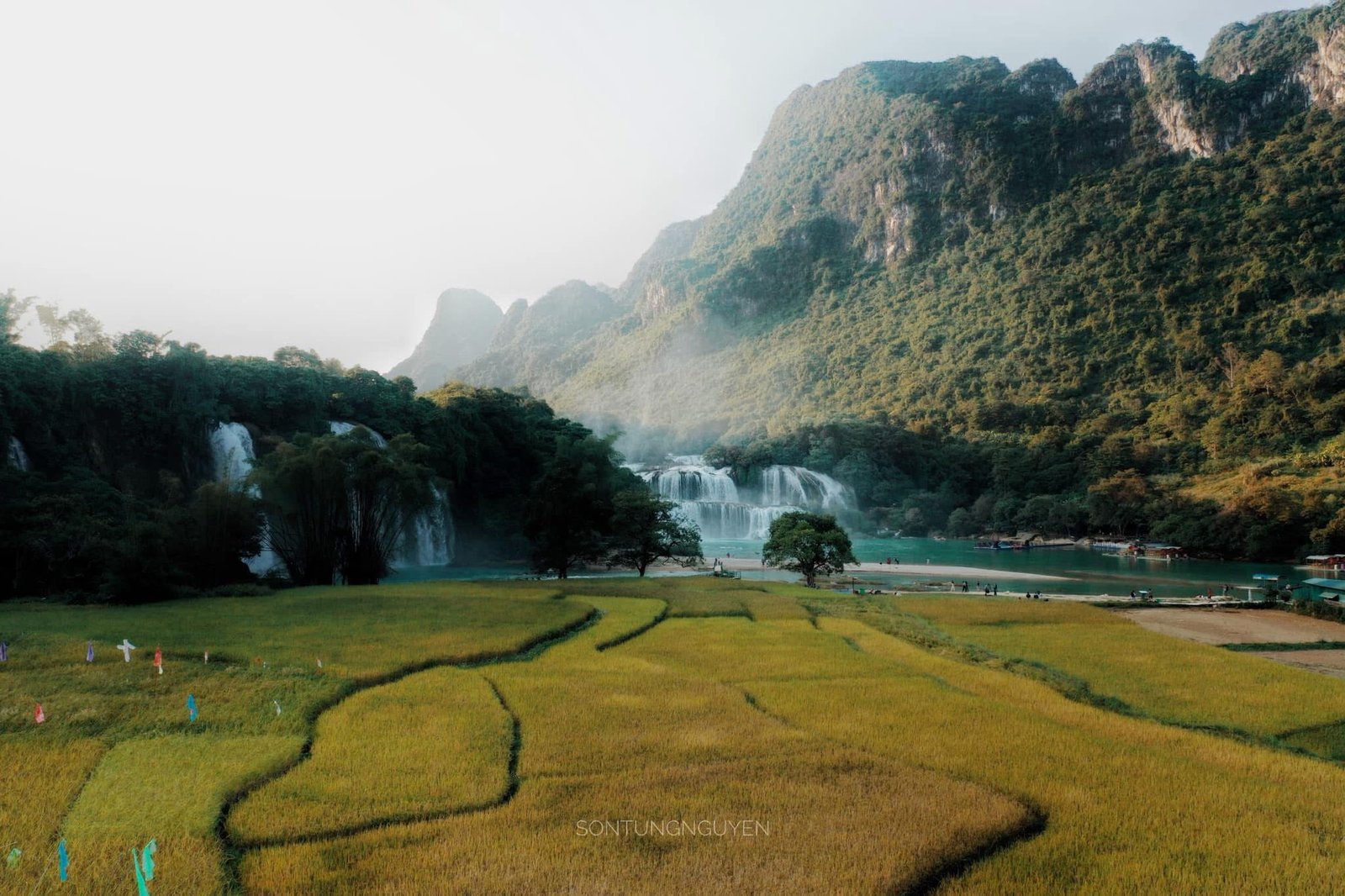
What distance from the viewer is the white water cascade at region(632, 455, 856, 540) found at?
72250 millimetres

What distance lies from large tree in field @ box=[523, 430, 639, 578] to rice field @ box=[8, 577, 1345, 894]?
19.9 metres

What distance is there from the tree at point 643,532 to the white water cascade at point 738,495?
2407 cm

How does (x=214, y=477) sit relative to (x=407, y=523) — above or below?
above

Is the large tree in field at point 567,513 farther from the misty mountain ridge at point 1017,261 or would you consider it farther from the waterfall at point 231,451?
the misty mountain ridge at point 1017,261

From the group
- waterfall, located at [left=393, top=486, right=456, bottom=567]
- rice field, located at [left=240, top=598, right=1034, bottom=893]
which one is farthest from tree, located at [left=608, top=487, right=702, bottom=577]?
rice field, located at [left=240, top=598, right=1034, bottom=893]

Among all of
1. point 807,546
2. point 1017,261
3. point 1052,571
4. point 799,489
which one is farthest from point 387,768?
point 1017,261

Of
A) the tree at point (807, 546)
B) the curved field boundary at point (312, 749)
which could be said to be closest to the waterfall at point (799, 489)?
the tree at point (807, 546)

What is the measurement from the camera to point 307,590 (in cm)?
2384

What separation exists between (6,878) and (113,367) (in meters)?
40.6

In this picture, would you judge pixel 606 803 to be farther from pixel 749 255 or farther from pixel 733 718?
pixel 749 255

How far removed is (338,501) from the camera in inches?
1091

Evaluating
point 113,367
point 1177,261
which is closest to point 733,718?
point 113,367

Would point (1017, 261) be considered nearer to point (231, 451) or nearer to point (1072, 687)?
point (231, 451)

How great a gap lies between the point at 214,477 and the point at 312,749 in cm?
3634
